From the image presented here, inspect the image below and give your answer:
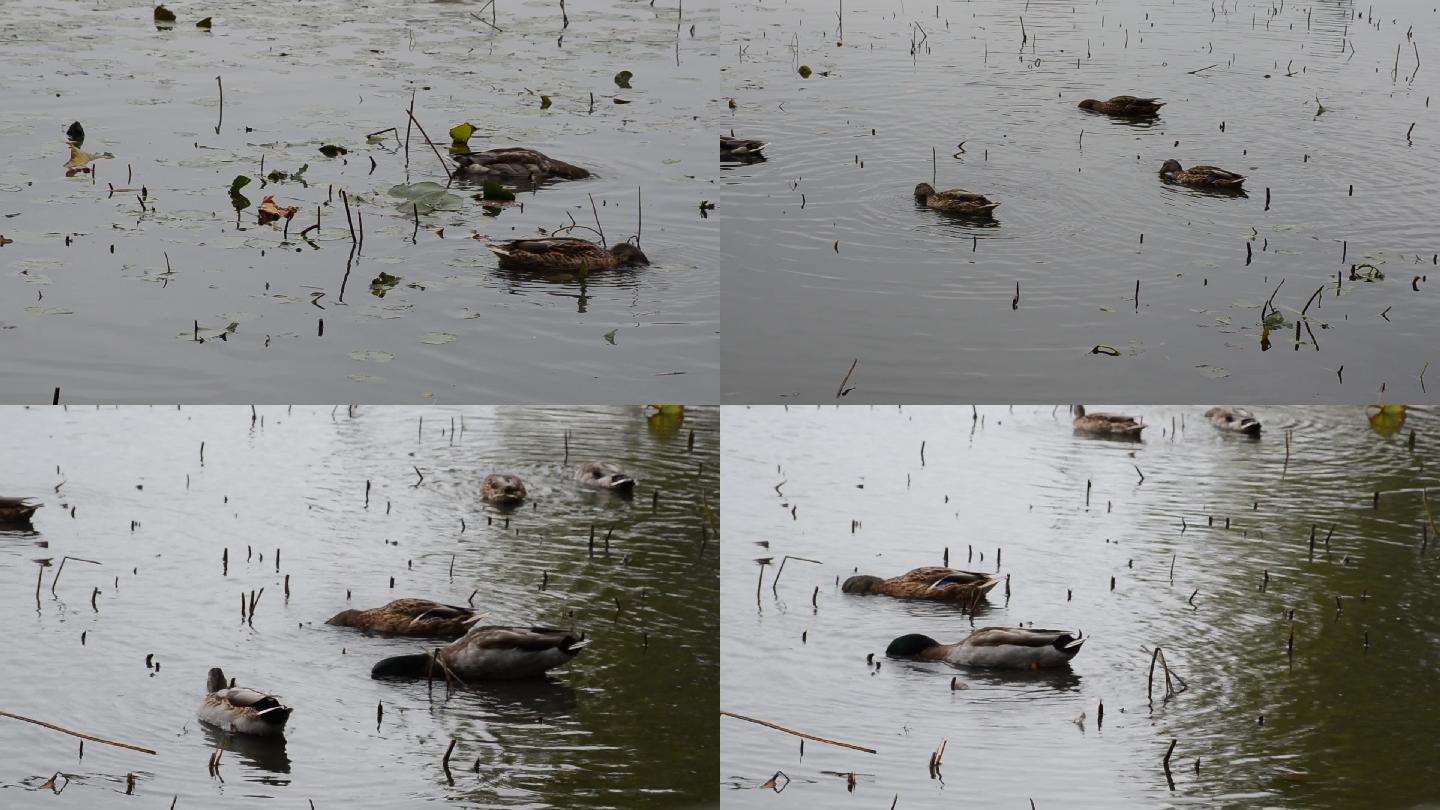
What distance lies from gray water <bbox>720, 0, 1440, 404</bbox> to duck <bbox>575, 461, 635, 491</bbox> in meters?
1.51

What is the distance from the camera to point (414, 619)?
24.1 feet

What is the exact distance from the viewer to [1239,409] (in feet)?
36.6

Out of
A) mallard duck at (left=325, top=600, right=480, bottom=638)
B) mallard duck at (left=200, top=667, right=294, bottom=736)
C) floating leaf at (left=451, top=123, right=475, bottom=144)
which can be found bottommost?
mallard duck at (left=325, top=600, right=480, bottom=638)

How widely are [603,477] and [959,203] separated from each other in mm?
3563

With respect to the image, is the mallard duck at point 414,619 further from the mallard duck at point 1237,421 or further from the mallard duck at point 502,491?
the mallard duck at point 1237,421

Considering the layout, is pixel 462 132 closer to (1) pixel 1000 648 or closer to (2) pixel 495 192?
(2) pixel 495 192

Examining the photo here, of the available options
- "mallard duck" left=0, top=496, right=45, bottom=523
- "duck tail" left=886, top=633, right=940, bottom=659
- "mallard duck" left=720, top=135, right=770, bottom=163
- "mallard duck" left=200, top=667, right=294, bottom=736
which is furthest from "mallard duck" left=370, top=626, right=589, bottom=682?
"mallard duck" left=720, top=135, right=770, bottom=163

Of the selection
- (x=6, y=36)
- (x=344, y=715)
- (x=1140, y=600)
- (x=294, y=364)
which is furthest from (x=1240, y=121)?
(x=6, y=36)

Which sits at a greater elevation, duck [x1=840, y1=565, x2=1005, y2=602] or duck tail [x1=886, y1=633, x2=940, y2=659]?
duck tail [x1=886, y1=633, x2=940, y2=659]

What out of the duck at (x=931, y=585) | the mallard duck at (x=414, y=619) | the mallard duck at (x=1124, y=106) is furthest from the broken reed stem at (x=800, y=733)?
the mallard duck at (x=1124, y=106)

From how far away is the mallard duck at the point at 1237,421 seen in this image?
10953mm

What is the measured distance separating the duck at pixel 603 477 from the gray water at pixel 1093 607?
730mm

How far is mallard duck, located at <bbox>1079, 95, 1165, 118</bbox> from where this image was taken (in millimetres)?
14664

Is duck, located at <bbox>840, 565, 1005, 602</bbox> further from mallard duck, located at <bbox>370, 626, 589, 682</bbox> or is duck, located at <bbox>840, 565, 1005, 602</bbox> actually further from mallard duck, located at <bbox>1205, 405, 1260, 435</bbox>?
mallard duck, located at <bbox>1205, 405, 1260, 435</bbox>
